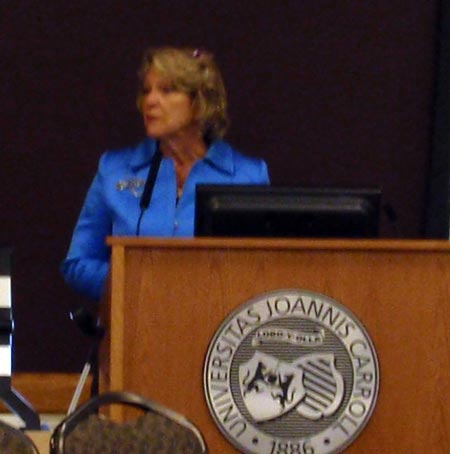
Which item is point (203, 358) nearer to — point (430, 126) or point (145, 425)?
point (145, 425)

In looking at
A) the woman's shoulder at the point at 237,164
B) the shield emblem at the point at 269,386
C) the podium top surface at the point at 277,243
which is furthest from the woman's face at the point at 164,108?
the shield emblem at the point at 269,386

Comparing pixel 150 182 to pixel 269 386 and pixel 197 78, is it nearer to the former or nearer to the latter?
pixel 197 78

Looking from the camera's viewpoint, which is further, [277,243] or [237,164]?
[237,164]

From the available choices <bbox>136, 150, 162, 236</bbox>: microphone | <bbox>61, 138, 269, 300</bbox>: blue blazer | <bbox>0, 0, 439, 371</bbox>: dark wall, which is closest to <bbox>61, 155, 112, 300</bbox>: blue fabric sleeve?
<bbox>61, 138, 269, 300</bbox>: blue blazer

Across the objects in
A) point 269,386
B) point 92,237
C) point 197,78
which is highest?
point 197,78

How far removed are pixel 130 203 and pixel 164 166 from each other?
0.53ft

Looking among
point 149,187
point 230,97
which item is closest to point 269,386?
point 149,187

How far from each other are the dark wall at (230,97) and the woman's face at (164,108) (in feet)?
3.91

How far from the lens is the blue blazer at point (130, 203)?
3.52m

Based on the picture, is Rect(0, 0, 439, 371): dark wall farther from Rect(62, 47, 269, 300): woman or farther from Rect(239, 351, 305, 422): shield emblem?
Rect(239, 351, 305, 422): shield emblem

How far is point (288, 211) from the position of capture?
2.81 m

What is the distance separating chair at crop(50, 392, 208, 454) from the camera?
223 cm

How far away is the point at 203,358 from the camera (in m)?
2.65

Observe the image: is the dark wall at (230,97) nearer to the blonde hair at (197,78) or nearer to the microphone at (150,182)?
the blonde hair at (197,78)
